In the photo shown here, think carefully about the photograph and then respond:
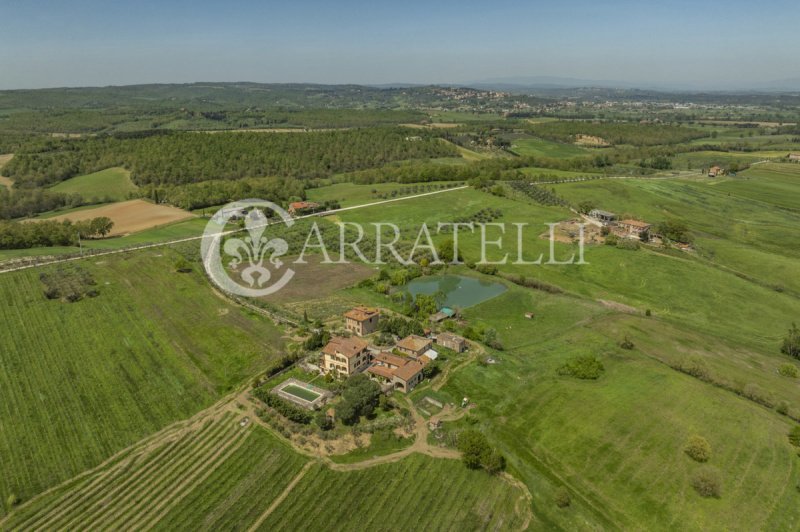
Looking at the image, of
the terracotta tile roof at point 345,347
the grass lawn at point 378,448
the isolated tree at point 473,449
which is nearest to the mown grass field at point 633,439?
the isolated tree at point 473,449

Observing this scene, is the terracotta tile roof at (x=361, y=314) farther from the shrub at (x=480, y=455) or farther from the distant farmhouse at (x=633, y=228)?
the distant farmhouse at (x=633, y=228)

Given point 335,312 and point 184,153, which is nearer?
point 335,312

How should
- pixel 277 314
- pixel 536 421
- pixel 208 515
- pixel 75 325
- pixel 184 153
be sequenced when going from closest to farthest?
pixel 208 515, pixel 536 421, pixel 75 325, pixel 277 314, pixel 184 153

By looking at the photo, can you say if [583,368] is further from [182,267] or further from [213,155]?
[213,155]

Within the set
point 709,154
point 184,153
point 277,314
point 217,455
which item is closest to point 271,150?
point 184,153

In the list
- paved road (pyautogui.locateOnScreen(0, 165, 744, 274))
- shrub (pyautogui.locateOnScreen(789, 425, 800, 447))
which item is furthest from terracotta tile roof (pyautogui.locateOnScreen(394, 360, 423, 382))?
paved road (pyautogui.locateOnScreen(0, 165, 744, 274))

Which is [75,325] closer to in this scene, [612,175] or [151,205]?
[151,205]
